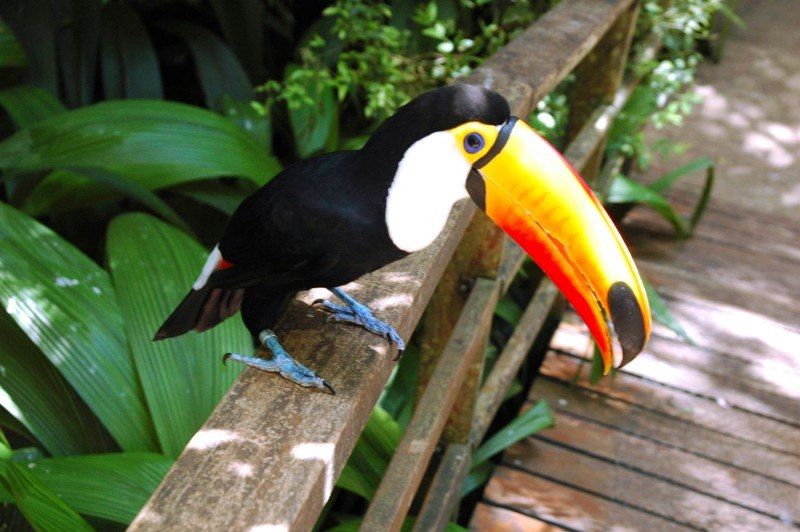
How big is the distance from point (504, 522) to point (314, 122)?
1.56m

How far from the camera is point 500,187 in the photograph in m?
1.30

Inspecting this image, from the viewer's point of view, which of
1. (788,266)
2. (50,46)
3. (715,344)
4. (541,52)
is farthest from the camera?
(788,266)

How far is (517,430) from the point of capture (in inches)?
100

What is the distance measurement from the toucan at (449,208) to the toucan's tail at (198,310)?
0.94 ft

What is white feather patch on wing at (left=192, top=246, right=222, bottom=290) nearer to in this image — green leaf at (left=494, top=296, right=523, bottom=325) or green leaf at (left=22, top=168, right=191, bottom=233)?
green leaf at (left=22, top=168, right=191, bottom=233)

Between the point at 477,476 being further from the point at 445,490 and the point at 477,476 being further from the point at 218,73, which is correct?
the point at 218,73

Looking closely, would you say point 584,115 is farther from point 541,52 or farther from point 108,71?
point 108,71

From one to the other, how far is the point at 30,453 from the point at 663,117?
8.52 ft

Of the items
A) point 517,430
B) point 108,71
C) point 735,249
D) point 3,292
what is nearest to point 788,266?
point 735,249

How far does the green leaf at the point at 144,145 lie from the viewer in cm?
269

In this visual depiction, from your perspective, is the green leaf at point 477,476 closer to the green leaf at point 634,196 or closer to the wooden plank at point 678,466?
the wooden plank at point 678,466

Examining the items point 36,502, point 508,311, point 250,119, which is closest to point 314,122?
point 250,119

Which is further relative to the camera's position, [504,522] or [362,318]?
[504,522]

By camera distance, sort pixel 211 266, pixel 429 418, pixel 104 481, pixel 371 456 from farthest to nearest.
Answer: pixel 371 456
pixel 429 418
pixel 104 481
pixel 211 266
